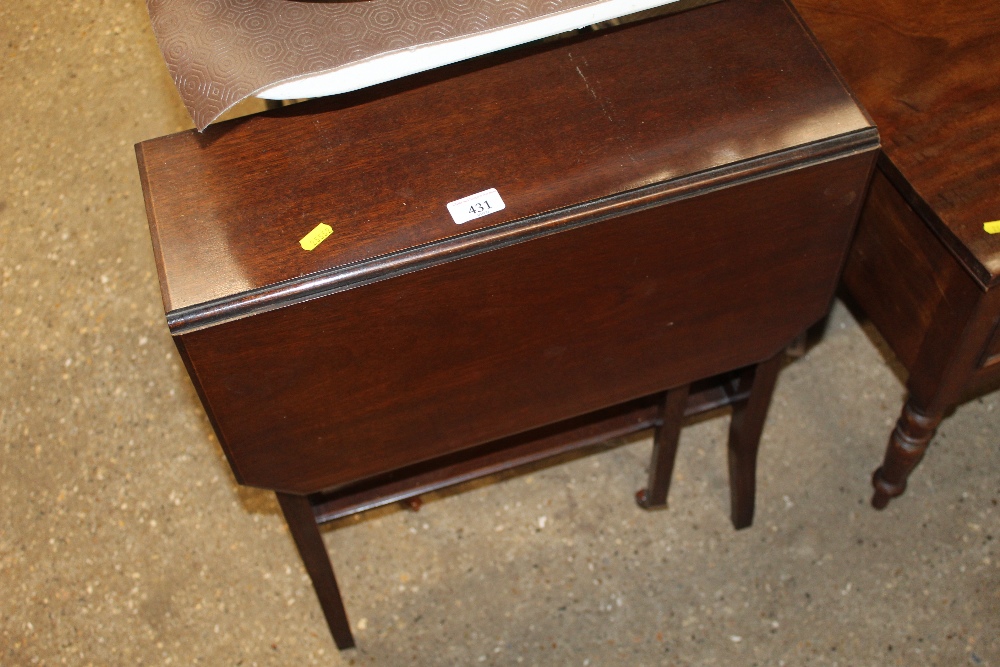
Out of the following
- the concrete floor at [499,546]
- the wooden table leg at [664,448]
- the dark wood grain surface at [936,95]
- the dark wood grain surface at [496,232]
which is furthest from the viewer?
the concrete floor at [499,546]

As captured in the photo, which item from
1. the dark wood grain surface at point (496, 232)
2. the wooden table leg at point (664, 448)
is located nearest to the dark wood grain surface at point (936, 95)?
the dark wood grain surface at point (496, 232)

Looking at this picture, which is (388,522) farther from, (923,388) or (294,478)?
(923,388)

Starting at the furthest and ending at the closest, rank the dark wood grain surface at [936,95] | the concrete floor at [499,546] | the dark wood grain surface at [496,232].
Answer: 1. the concrete floor at [499,546]
2. the dark wood grain surface at [936,95]
3. the dark wood grain surface at [496,232]

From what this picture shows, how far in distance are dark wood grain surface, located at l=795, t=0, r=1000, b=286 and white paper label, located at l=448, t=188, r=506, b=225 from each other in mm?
561

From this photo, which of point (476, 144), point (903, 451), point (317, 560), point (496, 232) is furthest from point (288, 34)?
point (903, 451)

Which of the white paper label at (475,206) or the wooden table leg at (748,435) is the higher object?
the white paper label at (475,206)

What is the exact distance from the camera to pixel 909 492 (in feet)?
5.85

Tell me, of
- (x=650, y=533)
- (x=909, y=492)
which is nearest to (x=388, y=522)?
(x=650, y=533)

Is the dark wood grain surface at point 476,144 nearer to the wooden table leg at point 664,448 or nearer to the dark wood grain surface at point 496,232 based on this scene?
the dark wood grain surface at point 496,232

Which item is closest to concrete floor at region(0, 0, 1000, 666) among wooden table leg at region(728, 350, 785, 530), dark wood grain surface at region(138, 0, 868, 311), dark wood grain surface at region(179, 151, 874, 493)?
wooden table leg at region(728, 350, 785, 530)

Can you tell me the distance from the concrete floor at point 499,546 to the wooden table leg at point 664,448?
0.21 ft

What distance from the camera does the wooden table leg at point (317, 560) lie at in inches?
→ 55.2

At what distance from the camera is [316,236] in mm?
1122

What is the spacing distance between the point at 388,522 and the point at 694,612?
1.69 feet
